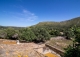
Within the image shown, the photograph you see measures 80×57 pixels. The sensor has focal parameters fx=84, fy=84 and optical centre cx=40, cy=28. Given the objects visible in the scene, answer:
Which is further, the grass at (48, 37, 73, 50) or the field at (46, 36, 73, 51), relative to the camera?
the grass at (48, 37, 73, 50)

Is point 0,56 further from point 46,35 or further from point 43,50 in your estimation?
point 46,35

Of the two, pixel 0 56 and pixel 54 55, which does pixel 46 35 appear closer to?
pixel 54 55

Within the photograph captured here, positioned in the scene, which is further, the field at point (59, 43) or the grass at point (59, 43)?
the grass at point (59, 43)

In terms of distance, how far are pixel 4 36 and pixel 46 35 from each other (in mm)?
12413

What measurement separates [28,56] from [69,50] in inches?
242

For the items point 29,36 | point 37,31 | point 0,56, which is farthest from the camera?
point 37,31

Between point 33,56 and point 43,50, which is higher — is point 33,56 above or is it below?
above

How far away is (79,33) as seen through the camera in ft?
13.8

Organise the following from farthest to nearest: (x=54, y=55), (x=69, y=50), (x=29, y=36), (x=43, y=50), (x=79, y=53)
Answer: (x=29, y=36) < (x=43, y=50) < (x=54, y=55) < (x=69, y=50) < (x=79, y=53)

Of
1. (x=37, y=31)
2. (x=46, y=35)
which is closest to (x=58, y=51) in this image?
Answer: (x=46, y=35)

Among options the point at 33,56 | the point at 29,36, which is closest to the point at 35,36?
the point at 29,36

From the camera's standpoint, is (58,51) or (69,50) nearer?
(69,50)

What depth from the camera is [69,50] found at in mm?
4543

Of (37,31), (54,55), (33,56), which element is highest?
(37,31)
